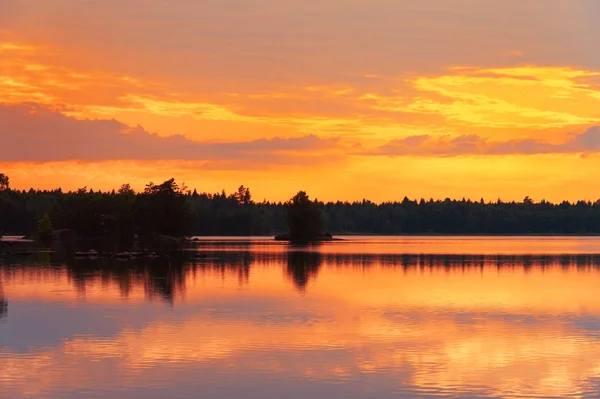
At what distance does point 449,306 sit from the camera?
146 ft

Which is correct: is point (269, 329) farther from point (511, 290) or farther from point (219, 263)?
point (219, 263)

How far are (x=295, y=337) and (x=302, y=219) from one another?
152348 mm

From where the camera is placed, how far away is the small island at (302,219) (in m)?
183

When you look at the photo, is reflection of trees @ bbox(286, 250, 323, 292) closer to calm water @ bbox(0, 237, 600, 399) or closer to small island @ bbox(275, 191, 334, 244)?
calm water @ bbox(0, 237, 600, 399)

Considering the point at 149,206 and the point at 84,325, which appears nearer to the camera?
the point at 84,325

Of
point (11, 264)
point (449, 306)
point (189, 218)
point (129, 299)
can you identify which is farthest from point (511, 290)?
point (189, 218)

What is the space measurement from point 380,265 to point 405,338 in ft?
163

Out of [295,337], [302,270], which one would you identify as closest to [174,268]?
[302,270]

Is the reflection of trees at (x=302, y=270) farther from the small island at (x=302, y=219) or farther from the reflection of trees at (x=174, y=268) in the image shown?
the small island at (x=302, y=219)

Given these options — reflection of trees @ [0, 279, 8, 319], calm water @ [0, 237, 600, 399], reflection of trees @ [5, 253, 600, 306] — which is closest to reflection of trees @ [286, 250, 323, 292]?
reflection of trees @ [5, 253, 600, 306]

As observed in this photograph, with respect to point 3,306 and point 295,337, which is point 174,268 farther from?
point 295,337

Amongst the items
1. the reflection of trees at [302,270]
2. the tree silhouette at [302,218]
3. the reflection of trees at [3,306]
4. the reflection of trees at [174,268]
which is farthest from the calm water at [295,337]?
the tree silhouette at [302,218]

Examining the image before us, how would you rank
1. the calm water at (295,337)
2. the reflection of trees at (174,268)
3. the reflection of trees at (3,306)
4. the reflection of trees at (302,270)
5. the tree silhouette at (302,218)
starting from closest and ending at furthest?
1. the calm water at (295,337)
2. the reflection of trees at (3,306)
3. the reflection of trees at (174,268)
4. the reflection of trees at (302,270)
5. the tree silhouette at (302,218)

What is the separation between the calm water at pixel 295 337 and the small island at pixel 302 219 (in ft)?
397
